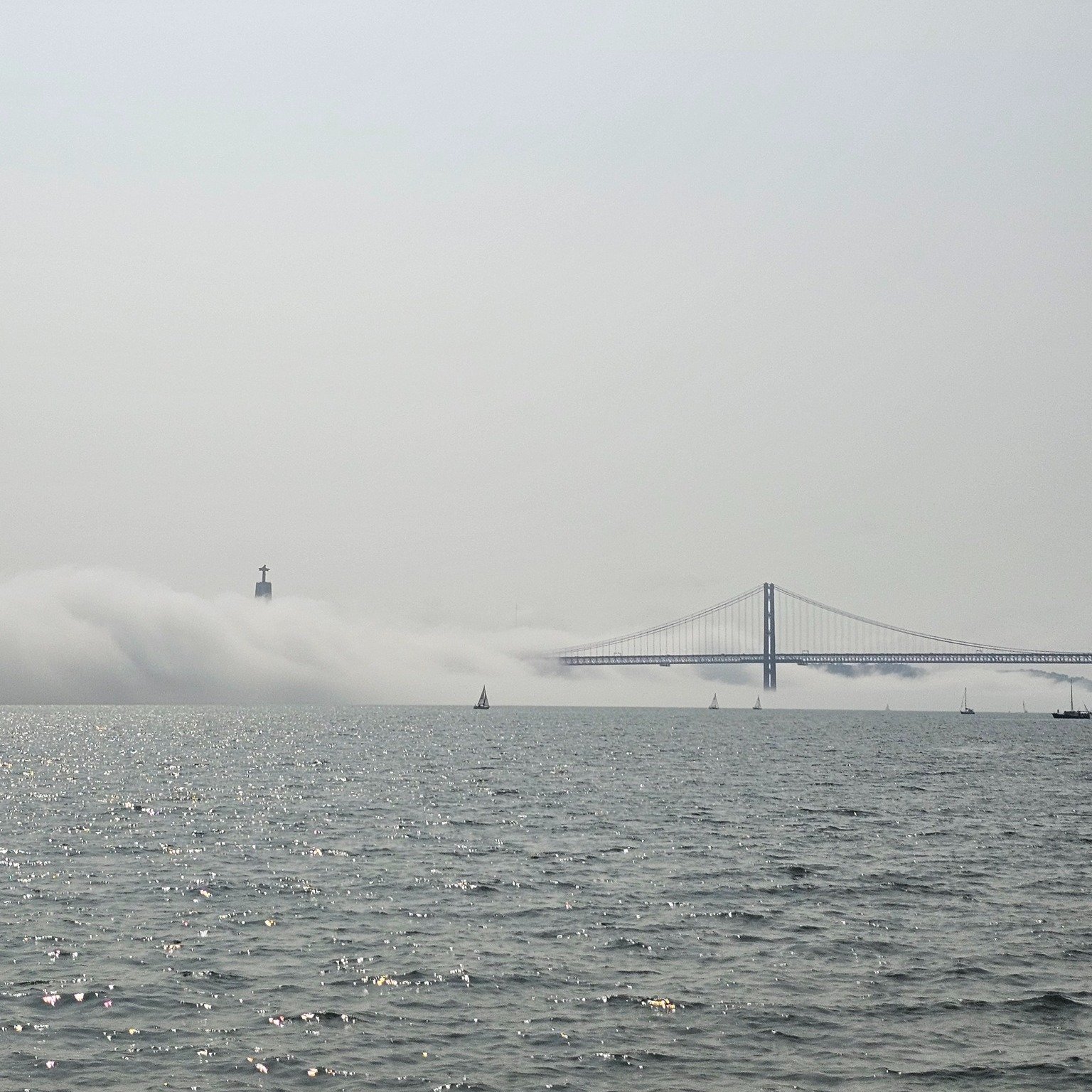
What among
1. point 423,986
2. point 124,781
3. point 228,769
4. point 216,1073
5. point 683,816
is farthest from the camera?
point 228,769

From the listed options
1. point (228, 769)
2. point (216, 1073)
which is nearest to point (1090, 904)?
point (216, 1073)

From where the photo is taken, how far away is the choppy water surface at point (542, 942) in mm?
18984

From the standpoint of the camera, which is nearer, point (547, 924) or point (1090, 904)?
point (547, 924)

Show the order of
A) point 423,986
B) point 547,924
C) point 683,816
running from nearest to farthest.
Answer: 1. point 423,986
2. point 547,924
3. point 683,816

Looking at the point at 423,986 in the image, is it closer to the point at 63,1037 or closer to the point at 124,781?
the point at 63,1037

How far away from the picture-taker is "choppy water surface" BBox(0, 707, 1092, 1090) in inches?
747

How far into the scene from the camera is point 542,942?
26.8m

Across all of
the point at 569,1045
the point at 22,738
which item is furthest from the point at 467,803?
the point at 22,738

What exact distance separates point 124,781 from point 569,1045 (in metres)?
56.7

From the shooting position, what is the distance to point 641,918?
96.3 ft

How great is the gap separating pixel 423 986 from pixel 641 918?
26.1ft

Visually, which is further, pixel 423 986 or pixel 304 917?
pixel 304 917

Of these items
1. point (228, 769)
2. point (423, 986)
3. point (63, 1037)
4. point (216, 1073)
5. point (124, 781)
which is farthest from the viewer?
point (228, 769)

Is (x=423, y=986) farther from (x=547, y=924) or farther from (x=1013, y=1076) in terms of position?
(x=1013, y=1076)
